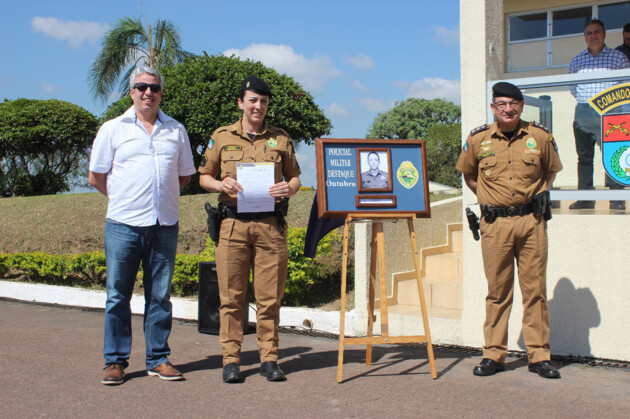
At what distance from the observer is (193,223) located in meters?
12.5

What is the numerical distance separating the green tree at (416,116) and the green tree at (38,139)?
125 ft

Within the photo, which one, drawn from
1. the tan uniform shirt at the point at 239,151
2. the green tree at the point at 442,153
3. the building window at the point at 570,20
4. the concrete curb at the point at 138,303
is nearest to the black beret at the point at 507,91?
the tan uniform shirt at the point at 239,151

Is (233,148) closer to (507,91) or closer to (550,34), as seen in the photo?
(507,91)

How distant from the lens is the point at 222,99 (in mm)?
17531

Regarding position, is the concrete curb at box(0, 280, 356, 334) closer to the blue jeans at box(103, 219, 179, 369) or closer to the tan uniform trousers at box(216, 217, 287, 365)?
the tan uniform trousers at box(216, 217, 287, 365)

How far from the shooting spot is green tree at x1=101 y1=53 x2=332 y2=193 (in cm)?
1738

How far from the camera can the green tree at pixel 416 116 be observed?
60156mm

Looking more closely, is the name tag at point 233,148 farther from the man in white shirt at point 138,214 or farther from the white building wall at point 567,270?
the white building wall at point 567,270

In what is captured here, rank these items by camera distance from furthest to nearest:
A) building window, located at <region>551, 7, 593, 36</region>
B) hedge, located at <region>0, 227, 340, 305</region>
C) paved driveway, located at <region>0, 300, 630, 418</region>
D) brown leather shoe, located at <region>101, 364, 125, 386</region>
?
building window, located at <region>551, 7, 593, 36</region> < hedge, located at <region>0, 227, 340, 305</region> < brown leather shoe, located at <region>101, 364, 125, 386</region> < paved driveway, located at <region>0, 300, 630, 418</region>

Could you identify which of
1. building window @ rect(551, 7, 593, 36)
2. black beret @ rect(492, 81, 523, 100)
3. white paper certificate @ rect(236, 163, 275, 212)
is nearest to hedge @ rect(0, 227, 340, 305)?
white paper certificate @ rect(236, 163, 275, 212)

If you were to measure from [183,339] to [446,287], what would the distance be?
2984 mm

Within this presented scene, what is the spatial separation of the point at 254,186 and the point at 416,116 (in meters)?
58.0

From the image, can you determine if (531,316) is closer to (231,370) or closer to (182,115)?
(231,370)

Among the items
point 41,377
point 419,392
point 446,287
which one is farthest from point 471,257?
point 41,377
